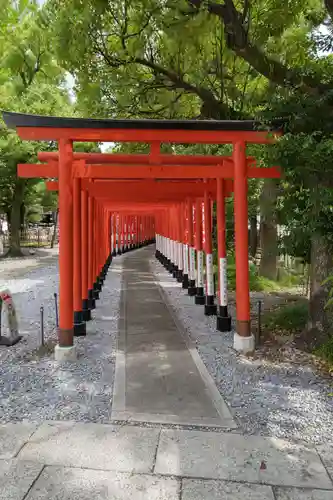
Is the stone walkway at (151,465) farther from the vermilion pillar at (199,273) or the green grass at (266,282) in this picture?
the green grass at (266,282)

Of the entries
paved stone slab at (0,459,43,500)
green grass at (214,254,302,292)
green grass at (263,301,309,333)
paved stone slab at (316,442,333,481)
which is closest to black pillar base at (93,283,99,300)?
green grass at (214,254,302,292)

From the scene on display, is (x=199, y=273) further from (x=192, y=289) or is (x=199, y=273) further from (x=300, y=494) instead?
(x=300, y=494)

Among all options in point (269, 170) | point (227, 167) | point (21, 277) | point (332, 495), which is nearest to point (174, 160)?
point (227, 167)

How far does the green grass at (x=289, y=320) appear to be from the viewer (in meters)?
8.33

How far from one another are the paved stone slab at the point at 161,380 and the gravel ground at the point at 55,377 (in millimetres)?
218

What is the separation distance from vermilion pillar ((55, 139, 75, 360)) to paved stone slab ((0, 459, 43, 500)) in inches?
121

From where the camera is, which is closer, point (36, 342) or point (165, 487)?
point (165, 487)

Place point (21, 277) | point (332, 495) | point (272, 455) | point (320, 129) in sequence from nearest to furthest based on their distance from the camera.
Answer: point (332, 495)
point (272, 455)
point (320, 129)
point (21, 277)

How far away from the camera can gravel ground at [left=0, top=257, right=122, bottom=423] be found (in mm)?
4848

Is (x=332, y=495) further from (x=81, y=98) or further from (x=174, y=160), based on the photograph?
(x=81, y=98)

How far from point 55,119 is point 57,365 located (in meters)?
3.83

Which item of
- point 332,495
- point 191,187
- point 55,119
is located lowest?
point 332,495

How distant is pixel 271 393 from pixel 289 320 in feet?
11.1

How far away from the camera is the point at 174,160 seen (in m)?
7.93
